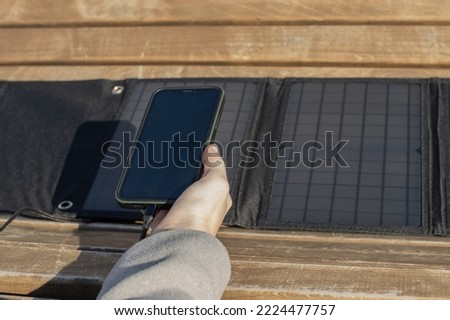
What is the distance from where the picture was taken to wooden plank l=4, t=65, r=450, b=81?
2.88 m

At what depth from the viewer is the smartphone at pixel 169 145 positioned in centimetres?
220

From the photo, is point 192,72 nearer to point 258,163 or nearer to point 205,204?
point 258,163

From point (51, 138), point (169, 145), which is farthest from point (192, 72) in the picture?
point (169, 145)

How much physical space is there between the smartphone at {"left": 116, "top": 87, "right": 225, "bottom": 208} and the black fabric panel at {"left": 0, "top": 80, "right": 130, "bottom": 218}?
41 cm

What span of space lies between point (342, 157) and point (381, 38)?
1.67 ft

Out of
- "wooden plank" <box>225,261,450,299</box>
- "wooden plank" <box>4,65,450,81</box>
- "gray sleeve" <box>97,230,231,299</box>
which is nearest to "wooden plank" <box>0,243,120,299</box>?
"wooden plank" <box>225,261,450,299</box>

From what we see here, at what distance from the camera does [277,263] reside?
202cm

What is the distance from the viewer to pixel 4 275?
2.07 m

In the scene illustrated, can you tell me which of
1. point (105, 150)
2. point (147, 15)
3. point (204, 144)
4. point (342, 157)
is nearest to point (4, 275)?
point (204, 144)

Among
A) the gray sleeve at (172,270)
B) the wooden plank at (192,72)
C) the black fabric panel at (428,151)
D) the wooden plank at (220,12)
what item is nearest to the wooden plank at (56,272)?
the gray sleeve at (172,270)

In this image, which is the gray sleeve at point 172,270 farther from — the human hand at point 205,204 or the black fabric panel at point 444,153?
the black fabric panel at point 444,153

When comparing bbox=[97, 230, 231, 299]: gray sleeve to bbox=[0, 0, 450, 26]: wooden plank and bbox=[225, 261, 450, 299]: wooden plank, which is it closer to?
bbox=[225, 261, 450, 299]: wooden plank

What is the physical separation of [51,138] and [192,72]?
0.50 m

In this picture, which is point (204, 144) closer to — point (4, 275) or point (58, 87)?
point (4, 275)
